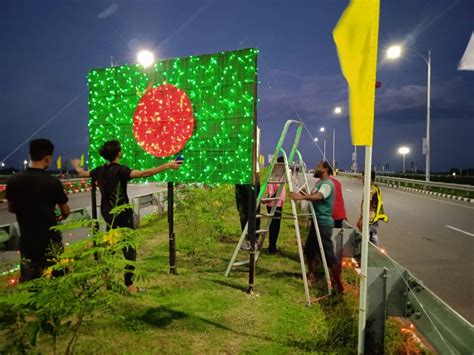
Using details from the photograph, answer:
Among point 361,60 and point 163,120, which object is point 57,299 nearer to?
point 361,60

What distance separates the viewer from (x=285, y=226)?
36.9ft

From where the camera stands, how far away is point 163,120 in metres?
5.79

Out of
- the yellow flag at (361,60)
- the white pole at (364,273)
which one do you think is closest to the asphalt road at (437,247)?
the white pole at (364,273)

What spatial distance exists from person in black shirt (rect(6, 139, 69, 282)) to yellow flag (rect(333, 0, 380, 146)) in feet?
10.7

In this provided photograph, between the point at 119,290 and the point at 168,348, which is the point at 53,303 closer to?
the point at 119,290

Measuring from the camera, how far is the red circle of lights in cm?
567

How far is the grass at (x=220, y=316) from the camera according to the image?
3.82 metres

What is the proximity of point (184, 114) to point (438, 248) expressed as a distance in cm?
714

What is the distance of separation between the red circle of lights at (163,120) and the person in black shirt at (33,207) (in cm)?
215

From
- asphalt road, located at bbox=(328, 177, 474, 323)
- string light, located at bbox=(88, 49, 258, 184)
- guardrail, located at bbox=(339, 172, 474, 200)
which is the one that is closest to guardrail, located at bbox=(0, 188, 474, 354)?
asphalt road, located at bbox=(328, 177, 474, 323)

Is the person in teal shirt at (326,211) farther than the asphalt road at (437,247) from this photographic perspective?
No

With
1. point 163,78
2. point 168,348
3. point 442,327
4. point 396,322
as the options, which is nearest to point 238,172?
point 163,78

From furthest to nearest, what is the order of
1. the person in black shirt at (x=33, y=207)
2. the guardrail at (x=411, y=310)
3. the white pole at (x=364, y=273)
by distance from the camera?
1. the person in black shirt at (x=33, y=207)
2. the white pole at (x=364, y=273)
3. the guardrail at (x=411, y=310)

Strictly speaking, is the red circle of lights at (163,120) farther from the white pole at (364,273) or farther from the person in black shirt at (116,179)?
the white pole at (364,273)
